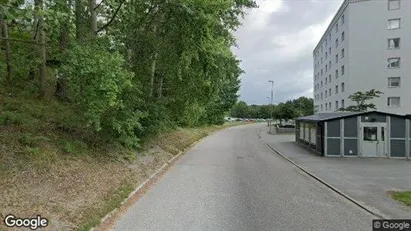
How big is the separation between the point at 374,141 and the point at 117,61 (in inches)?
656

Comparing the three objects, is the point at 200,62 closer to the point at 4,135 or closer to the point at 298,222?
the point at 4,135

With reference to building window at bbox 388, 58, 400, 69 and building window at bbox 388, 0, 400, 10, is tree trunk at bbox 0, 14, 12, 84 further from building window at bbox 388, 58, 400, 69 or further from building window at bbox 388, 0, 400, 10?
building window at bbox 388, 0, 400, 10

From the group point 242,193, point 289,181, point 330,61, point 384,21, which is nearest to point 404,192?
point 289,181

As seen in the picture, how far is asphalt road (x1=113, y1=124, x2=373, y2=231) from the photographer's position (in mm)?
7586

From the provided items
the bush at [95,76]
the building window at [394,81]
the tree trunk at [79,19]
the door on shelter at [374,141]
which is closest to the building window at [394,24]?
the building window at [394,81]

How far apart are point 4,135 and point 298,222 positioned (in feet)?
27.0

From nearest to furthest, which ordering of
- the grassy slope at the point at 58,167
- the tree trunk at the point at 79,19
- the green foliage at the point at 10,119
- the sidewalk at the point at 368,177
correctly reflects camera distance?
1. the grassy slope at the point at 58,167
2. the sidewalk at the point at 368,177
3. the green foliage at the point at 10,119
4. the tree trunk at the point at 79,19

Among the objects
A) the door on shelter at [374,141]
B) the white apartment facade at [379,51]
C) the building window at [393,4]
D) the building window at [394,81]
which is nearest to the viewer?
the door on shelter at [374,141]

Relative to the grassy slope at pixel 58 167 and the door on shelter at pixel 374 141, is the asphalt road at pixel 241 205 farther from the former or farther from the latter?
the door on shelter at pixel 374 141

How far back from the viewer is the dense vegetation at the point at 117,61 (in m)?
10.1

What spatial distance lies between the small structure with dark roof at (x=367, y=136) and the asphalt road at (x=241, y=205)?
754 centimetres

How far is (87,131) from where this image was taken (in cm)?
1325

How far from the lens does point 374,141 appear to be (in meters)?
21.0

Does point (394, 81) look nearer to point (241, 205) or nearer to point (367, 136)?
point (367, 136)
